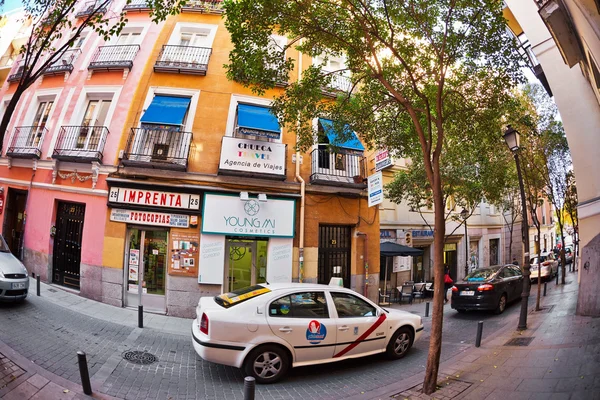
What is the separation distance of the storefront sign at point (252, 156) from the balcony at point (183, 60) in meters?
2.96

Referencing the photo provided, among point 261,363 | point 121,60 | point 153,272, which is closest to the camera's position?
point 261,363

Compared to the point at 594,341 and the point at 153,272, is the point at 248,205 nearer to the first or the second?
the point at 153,272

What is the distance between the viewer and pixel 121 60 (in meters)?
10.9

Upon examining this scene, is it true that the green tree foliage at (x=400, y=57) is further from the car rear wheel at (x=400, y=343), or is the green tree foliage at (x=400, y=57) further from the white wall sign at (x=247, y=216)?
the white wall sign at (x=247, y=216)

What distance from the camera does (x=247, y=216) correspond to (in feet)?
33.0

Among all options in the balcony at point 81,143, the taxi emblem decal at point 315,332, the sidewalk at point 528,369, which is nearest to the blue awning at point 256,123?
the balcony at point 81,143

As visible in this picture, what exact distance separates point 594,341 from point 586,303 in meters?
1.46

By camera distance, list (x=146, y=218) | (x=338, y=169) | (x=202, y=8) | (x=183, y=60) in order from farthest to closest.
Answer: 1. (x=338, y=169)
2. (x=202, y=8)
3. (x=183, y=60)
4. (x=146, y=218)

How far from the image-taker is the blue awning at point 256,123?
408 inches

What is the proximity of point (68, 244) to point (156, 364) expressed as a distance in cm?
739

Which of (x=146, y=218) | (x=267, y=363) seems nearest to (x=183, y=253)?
(x=146, y=218)

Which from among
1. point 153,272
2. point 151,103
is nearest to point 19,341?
point 153,272

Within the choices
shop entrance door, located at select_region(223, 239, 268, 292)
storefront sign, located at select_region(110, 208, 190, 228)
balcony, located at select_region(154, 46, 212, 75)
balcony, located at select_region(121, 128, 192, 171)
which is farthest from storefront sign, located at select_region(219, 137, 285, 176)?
balcony, located at select_region(154, 46, 212, 75)

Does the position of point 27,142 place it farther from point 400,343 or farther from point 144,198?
point 400,343
